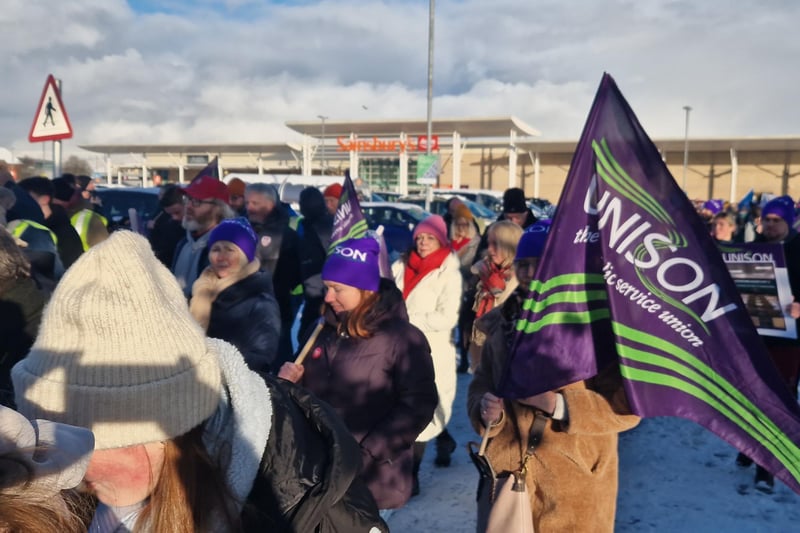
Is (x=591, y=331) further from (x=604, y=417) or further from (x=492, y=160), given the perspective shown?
(x=492, y=160)

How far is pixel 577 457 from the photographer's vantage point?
8.80 feet

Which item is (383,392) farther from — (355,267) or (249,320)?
(249,320)

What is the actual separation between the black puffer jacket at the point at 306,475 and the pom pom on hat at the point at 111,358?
241mm

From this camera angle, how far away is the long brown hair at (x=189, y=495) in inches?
56.2

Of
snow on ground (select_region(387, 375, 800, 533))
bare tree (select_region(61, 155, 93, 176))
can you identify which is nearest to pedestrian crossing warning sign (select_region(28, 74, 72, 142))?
snow on ground (select_region(387, 375, 800, 533))

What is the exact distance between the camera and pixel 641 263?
2.45 m

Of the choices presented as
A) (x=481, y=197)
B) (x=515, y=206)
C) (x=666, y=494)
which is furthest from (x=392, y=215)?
(x=666, y=494)

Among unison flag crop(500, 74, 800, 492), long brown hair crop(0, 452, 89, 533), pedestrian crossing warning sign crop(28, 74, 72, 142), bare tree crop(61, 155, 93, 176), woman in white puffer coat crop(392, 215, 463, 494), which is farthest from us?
bare tree crop(61, 155, 93, 176)

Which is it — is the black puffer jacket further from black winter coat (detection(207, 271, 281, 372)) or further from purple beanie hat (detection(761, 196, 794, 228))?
purple beanie hat (detection(761, 196, 794, 228))

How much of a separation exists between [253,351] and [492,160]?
48.3 metres

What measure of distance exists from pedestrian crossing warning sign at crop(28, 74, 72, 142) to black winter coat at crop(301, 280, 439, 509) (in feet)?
19.1

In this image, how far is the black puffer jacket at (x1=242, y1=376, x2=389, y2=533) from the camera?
5.04 feet

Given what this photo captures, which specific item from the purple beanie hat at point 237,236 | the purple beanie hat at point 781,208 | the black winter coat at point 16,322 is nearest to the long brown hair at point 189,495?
the black winter coat at point 16,322

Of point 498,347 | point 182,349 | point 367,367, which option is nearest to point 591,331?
point 498,347
